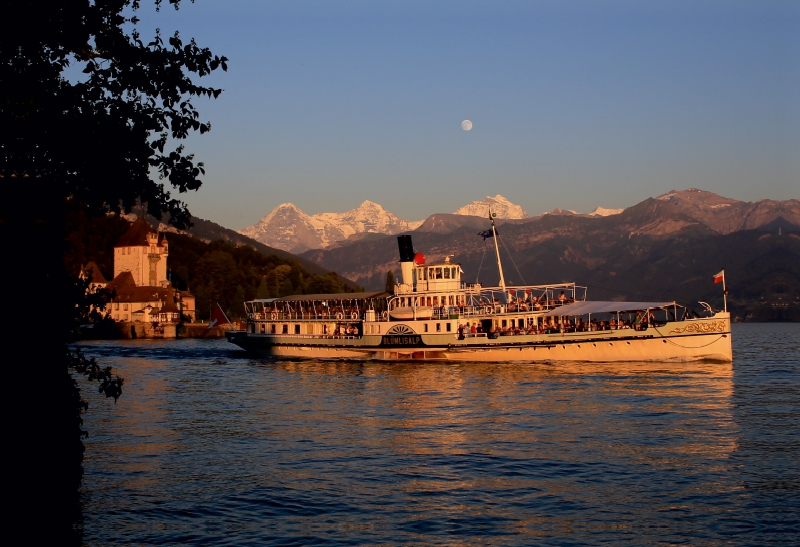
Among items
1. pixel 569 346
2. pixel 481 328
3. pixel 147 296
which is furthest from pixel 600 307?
pixel 147 296

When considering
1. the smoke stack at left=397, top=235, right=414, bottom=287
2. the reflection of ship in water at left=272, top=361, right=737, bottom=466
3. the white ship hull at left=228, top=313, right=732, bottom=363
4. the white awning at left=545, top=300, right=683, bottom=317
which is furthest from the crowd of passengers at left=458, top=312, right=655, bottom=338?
the smoke stack at left=397, top=235, right=414, bottom=287

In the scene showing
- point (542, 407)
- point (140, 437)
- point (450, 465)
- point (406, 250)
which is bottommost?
point (450, 465)

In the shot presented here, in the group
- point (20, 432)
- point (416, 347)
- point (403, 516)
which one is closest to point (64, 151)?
point (20, 432)

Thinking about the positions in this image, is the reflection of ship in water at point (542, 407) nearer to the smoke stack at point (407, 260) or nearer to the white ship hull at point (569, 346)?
the white ship hull at point (569, 346)

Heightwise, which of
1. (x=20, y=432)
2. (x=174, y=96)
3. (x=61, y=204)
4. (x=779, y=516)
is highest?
(x=174, y=96)

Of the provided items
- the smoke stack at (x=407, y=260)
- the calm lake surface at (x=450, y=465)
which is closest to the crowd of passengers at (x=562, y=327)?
the smoke stack at (x=407, y=260)

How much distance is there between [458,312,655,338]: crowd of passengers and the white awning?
3.40ft

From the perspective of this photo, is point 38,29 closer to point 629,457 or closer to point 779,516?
point 779,516

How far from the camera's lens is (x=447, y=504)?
2380 centimetres

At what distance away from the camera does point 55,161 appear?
17328 mm

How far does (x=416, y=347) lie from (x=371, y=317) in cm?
580

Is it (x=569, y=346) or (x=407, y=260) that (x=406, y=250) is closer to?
(x=407, y=260)

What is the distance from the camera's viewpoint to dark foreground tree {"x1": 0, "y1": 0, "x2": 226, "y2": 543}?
16734 millimetres

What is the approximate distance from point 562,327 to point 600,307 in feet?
12.3
